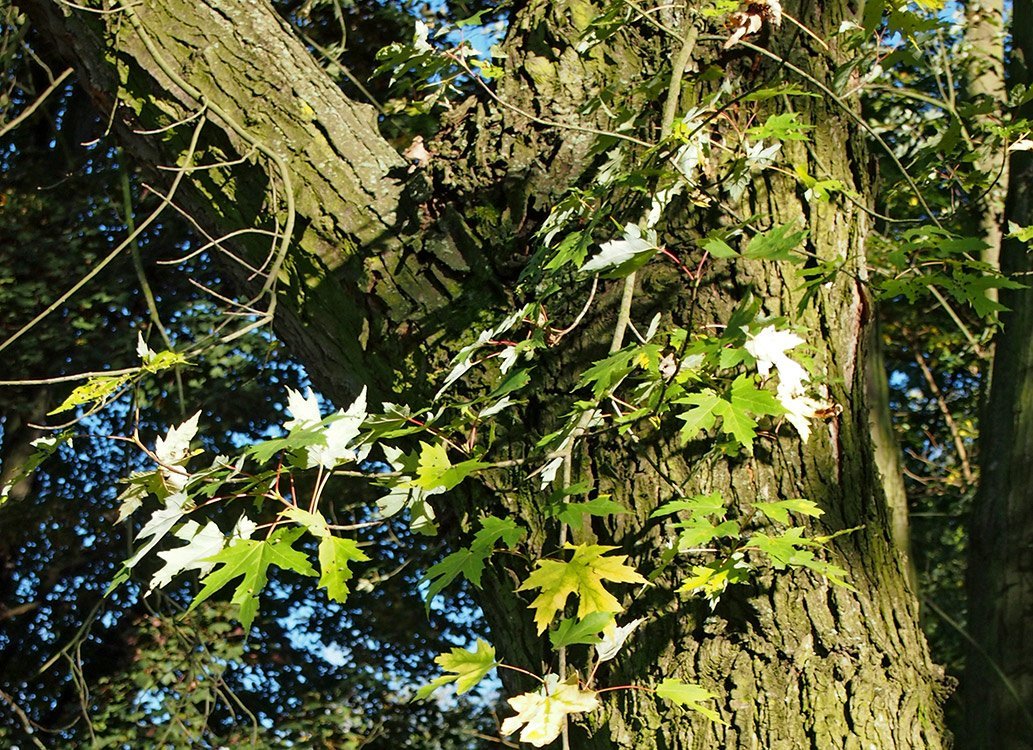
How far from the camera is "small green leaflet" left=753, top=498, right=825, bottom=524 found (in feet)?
4.26

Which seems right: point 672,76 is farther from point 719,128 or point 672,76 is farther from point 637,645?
point 637,645

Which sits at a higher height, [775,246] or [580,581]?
[775,246]

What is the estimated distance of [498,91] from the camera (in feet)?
5.71

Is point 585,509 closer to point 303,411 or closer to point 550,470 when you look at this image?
point 550,470

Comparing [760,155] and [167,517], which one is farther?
[760,155]

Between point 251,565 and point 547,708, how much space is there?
391mm

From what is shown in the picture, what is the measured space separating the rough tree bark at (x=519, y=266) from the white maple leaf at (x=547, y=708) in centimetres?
20

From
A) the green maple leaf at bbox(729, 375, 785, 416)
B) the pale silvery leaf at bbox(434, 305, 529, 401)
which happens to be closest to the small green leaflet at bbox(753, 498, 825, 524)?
the green maple leaf at bbox(729, 375, 785, 416)

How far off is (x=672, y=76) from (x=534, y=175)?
0.91 ft

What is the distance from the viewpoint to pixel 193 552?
1.26 meters

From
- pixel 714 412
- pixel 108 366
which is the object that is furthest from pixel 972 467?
pixel 714 412

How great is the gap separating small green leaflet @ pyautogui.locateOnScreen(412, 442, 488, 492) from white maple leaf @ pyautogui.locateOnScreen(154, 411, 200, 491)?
31 cm

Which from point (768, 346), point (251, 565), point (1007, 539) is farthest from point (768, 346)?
point (1007, 539)

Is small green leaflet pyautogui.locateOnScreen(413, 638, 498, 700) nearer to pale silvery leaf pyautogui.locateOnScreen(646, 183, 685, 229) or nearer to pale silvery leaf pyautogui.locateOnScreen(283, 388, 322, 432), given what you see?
pale silvery leaf pyautogui.locateOnScreen(283, 388, 322, 432)
